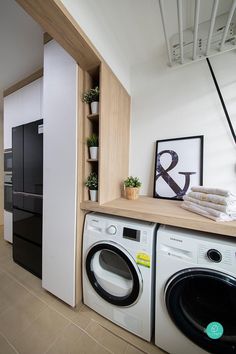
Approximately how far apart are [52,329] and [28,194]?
118cm

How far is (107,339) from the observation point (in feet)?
3.33

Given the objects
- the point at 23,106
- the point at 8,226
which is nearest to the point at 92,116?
the point at 23,106

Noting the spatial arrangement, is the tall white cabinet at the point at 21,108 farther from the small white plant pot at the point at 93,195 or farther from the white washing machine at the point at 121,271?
the white washing machine at the point at 121,271

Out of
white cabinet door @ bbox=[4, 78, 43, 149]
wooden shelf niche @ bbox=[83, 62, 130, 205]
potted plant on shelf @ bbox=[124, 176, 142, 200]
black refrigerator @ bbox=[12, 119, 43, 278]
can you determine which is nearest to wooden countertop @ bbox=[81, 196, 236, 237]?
wooden shelf niche @ bbox=[83, 62, 130, 205]

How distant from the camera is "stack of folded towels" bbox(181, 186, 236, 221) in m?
0.79

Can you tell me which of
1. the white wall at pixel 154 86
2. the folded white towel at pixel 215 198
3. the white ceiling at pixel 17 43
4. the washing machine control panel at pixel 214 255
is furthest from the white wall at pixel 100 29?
the washing machine control panel at pixel 214 255

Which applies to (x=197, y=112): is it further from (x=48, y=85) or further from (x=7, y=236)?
(x=7, y=236)

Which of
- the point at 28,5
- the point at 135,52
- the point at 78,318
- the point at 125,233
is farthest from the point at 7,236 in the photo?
the point at 135,52

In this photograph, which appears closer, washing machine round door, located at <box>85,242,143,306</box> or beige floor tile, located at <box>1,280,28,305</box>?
washing machine round door, located at <box>85,242,143,306</box>

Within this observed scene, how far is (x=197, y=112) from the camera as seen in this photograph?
1.32 m

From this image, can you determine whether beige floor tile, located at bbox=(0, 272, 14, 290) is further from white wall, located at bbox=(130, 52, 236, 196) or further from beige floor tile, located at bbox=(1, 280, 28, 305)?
white wall, located at bbox=(130, 52, 236, 196)

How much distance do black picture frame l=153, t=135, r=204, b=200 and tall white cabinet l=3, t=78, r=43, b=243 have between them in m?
1.49

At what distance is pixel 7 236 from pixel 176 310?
247 cm

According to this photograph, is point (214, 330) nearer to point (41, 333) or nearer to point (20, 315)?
point (41, 333)
